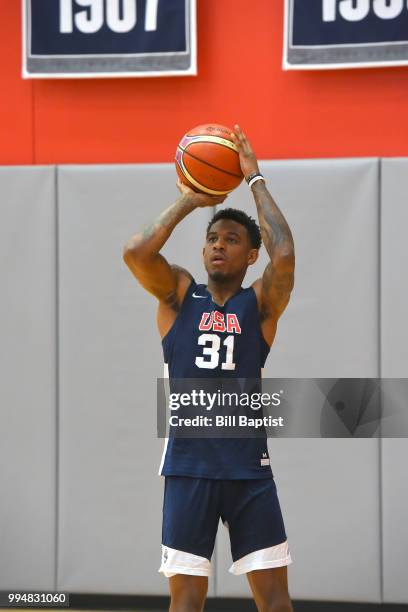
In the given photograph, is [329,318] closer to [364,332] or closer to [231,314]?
[364,332]

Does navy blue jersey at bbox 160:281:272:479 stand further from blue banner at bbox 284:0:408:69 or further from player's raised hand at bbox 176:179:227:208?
blue banner at bbox 284:0:408:69

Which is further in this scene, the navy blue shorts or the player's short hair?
the player's short hair

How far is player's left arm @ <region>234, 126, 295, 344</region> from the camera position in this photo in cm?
383

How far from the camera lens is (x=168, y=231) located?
12.6 ft

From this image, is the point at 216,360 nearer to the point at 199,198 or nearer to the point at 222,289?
→ the point at 222,289

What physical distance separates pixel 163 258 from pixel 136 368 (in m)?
1.82

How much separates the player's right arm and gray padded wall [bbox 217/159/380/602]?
1.57 m

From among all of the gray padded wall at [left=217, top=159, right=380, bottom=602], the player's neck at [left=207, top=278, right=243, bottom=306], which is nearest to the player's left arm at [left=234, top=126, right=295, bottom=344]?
the player's neck at [left=207, top=278, right=243, bottom=306]

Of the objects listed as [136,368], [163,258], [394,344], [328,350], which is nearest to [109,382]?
[136,368]

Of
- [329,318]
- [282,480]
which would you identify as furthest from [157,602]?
[329,318]

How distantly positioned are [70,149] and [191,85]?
842 mm

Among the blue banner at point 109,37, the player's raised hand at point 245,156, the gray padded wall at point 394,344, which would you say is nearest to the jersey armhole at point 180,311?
the player's raised hand at point 245,156

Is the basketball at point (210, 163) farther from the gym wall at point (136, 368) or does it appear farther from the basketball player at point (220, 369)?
the gym wall at point (136, 368)

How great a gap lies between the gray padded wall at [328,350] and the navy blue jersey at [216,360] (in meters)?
1.56
